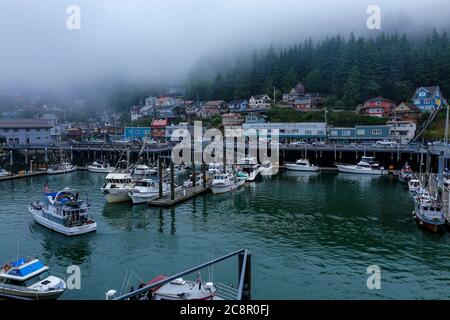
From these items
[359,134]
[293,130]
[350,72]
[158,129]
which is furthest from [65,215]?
[350,72]

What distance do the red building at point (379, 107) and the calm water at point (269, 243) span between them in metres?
64.4

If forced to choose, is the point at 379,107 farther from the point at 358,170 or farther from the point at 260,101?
the point at 358,170

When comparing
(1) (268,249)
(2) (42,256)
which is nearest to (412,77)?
(1) (268,249)

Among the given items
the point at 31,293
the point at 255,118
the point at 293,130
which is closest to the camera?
the point at 31,293

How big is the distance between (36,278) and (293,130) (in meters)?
88.1

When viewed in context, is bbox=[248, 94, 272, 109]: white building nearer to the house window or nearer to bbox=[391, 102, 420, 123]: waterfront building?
bbox=[391, 102, 420, 123]: waterfront building

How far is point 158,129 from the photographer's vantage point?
126750 mm

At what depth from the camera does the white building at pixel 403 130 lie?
93938 millimetres

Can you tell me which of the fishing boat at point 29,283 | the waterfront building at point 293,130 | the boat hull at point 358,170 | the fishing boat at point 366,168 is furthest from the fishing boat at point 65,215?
the waterfront building at point 293,130

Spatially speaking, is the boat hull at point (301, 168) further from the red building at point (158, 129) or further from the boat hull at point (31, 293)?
the boat hull at point (31, 293)

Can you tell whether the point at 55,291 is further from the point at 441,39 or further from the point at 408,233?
the point at 441,39

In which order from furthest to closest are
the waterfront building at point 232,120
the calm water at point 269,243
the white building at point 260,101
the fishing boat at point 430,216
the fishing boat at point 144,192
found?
the white building at point 260,101 < the waterfront building at point 232,120 < the fishing boat at point 144,192 < the fishing boat at point 430,216 < the calm water at point 269,243

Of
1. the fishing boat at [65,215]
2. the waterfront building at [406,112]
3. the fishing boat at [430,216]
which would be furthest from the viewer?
the waterfront building at [406,112]

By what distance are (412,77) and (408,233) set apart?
100 metres
